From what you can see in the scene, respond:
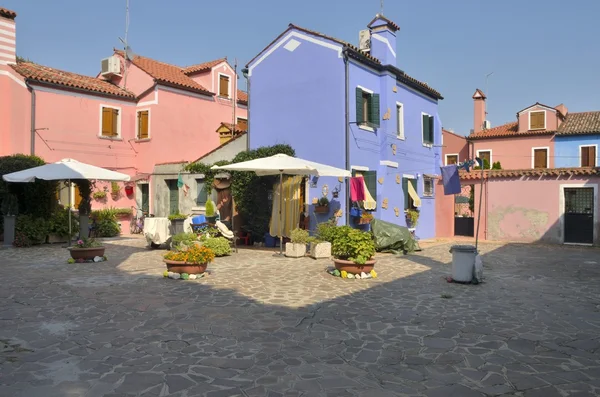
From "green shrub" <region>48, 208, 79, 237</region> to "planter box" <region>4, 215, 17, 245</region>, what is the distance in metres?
1.02

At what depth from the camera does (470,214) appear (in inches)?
942

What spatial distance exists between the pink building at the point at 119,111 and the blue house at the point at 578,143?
2019 centimetres

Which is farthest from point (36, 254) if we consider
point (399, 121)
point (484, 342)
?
point (399, 121)

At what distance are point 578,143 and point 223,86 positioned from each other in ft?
72.8

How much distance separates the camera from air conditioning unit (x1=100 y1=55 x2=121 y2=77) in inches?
821

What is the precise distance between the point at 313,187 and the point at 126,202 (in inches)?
399

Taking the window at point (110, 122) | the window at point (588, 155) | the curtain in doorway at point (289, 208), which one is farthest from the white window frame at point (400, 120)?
the window at point (588, 155)

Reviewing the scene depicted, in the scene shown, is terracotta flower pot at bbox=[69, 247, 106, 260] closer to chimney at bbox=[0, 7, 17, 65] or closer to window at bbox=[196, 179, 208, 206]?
window at bbox=[196, 179, 208, 206]

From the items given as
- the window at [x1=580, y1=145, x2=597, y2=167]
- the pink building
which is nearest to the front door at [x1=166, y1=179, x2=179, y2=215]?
the pink building

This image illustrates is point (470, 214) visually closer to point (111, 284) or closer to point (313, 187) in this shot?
point (313, 187)

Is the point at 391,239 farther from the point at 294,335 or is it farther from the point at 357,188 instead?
the point at 294,335

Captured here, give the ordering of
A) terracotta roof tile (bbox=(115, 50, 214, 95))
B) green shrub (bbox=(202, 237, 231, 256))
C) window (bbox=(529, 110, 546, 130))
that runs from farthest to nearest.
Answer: window (bbox=(529, 110, 546, 130)) → terracotta roof tile (bbox=(115, 50, 214, 95)) → green shrub (bbox=(202, 237, 231, 256))

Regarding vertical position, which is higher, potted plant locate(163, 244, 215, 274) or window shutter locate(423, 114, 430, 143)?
window shutter locate(423, 114, 430, 143)

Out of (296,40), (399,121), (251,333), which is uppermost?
(296,40)
